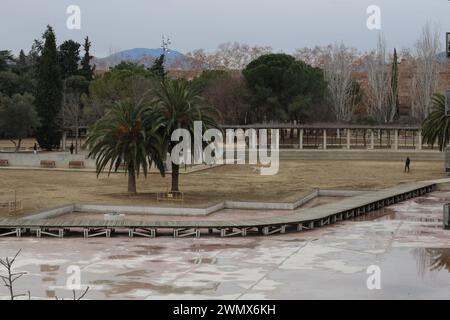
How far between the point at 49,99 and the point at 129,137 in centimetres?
4204

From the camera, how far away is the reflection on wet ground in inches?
827

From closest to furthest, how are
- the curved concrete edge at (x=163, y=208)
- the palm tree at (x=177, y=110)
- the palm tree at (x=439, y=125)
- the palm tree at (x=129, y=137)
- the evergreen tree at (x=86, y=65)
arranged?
the curved concrete edge at (x=163, y=208) → the palm tree at (x=177, y=110) → the palm tree at (x=129, y=137) → the palm tree at (x=439, y=125) → the evergreen tree at (x=86, y=65)

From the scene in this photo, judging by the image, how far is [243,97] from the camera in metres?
96.5

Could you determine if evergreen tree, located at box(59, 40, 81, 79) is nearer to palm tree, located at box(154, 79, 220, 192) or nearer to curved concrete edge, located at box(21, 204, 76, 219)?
palm tree, located at box(154, 79, 220, 192)

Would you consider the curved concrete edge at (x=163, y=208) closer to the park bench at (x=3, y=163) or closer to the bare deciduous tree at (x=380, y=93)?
the park bench at (x=3, y=163)

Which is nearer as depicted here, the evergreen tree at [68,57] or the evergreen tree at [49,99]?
the evergreen tree at [49,99]

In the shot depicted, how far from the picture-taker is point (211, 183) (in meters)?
50.3

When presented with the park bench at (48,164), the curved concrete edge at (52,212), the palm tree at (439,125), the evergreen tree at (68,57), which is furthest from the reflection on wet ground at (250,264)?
the evergreen tree at (68,57)

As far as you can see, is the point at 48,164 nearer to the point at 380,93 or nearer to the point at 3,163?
the point at 3,163

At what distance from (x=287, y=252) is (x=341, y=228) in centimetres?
668

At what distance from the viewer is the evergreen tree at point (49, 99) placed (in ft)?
260

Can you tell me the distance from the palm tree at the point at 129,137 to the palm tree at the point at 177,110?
2.06 feet

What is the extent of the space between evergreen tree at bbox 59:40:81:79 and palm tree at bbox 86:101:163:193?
6913 cm

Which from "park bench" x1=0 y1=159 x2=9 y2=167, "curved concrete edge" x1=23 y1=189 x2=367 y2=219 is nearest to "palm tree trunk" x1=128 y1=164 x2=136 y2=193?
"curved concrete edge" x1=23 y1=189 x2=367 y2=219
